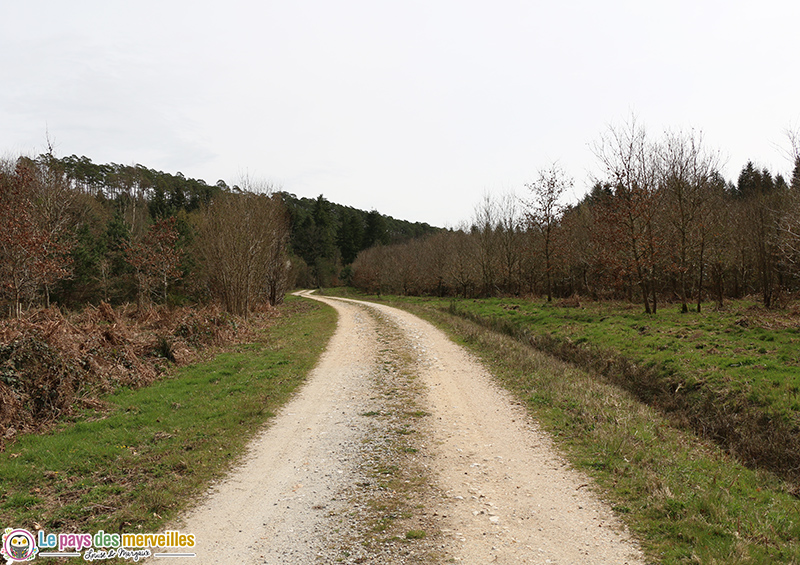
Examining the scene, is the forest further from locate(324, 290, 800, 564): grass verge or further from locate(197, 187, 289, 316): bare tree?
locate(324, 290, 800, 564): grass verge

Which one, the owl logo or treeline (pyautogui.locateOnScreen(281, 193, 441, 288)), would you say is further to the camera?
treeline (pyautogui.locateOnScreen(281, 193, 441, 288))

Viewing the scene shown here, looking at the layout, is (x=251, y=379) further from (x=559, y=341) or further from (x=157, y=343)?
(x=559, y=341)

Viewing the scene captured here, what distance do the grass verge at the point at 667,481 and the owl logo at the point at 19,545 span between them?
627 cm

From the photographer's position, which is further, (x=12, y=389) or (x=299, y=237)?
(x=299, y=237)

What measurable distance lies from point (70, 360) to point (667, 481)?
37.9 ft

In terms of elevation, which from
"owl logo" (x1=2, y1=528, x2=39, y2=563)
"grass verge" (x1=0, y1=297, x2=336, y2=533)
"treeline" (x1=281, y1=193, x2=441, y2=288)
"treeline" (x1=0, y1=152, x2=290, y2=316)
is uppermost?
"treeline" (x1=281, y1=193, x2=441, y2=288)

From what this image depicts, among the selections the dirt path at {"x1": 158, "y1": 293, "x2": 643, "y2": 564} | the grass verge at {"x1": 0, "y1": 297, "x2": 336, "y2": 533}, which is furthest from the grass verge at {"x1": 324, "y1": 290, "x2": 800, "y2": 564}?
the grass verge at {"x1": 0, "y1": 297, "x2": 336, "y2": 533}

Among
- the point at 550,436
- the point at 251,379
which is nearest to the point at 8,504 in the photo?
the point at 251,379

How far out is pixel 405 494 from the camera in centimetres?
561

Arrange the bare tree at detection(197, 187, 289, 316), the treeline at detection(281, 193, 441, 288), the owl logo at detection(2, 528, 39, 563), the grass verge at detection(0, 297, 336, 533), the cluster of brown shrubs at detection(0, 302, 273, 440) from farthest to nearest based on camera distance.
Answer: the treeline at detection(281, 193, 441, 288)
the bare tree at detection(197, 187, 289, 316)
the cluster of brown shrubs at detection(0, 302, 273, 440)
the grass verge at detection(0, 297, 336, 533)
the owl logo at detection(2, 528, 39, 563)

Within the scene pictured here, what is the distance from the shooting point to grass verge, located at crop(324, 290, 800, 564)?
14.5 ft

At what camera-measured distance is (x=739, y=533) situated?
15.0ft

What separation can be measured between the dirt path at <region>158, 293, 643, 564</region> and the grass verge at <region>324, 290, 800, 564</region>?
1.15ft

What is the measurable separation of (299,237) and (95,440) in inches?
3217
